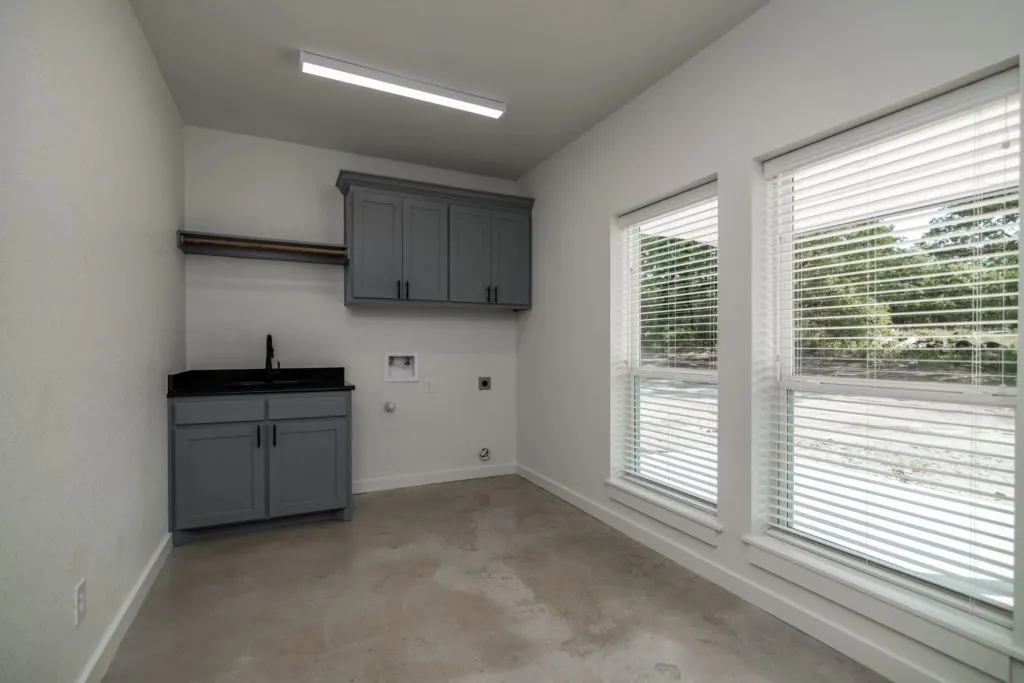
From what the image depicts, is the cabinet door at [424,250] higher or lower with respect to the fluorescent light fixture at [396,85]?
lower

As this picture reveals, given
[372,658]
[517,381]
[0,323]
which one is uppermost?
[0,323]

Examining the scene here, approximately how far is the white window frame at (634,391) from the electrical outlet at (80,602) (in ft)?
8.74

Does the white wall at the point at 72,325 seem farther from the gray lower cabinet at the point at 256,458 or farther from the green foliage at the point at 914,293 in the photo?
the green foliage at the point at 914,293

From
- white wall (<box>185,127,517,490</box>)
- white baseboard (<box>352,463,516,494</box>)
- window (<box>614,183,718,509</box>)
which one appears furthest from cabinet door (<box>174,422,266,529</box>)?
window (<box>614,183,718,509</box>)

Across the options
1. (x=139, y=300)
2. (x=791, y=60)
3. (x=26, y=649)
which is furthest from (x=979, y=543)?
(x=139, y=300)

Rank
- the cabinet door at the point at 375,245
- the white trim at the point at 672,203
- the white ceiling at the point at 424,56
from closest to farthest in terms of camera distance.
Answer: the white ceiling at the point at 424,56 → the white trim at the point at 672,203 → the cabinet door at the point at 375,245

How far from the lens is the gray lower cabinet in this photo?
10.1 feet

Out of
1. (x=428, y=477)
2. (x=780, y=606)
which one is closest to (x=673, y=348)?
(x=780, y=606)

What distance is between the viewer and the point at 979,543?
5.60 ft

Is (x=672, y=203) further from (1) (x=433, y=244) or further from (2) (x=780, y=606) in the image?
(2) (x=780, y=606)

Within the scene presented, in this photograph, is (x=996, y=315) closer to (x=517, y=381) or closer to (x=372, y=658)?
(x=372, y=658)

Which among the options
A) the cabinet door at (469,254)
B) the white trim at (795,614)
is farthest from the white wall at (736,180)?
the cabinet door at (469,254)

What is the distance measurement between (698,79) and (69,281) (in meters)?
2.97

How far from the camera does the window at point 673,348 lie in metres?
2.78
